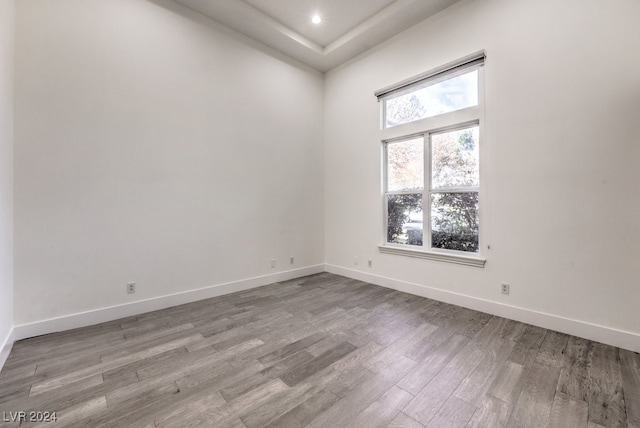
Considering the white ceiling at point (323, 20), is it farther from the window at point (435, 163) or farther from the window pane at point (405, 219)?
the window pane at point (405, 219)

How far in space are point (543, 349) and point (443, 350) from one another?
84cm

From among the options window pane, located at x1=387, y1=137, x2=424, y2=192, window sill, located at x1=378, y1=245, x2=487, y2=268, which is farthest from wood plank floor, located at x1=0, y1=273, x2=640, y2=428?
window pane, located at x1=387, y1=137, x2=424, y2=192

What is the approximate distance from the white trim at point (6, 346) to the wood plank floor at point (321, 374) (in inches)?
2.1

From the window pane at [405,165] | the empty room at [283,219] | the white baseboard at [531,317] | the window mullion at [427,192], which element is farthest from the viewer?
the window pane at [405,165]

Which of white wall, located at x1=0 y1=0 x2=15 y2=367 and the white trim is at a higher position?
white wall, located at x1=0 y1=0 x2=15 y2=367

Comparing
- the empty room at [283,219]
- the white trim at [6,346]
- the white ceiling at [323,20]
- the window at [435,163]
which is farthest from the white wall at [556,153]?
the white trim at [6,346]

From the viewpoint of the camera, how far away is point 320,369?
2.00 metres

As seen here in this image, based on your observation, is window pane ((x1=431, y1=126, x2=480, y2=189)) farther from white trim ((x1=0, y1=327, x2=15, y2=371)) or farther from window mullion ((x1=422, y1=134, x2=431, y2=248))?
white trim ((x1=0, y1=327, x2=15, y2=371))

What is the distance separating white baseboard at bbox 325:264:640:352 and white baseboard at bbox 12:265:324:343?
6.46 feet

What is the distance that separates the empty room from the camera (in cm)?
181

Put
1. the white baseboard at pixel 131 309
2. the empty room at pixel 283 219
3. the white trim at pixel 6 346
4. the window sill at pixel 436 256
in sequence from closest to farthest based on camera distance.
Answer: the empty room at pixel 283 219
the white trim at pixel 6 346
the white baseboard at pixel 131 309
the window sill at pixel 436 256

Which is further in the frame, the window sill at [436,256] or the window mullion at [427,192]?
the window mullion at [427,192]

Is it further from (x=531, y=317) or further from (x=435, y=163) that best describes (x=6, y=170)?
(x=531, y=317)

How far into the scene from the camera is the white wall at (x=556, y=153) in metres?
2.33
